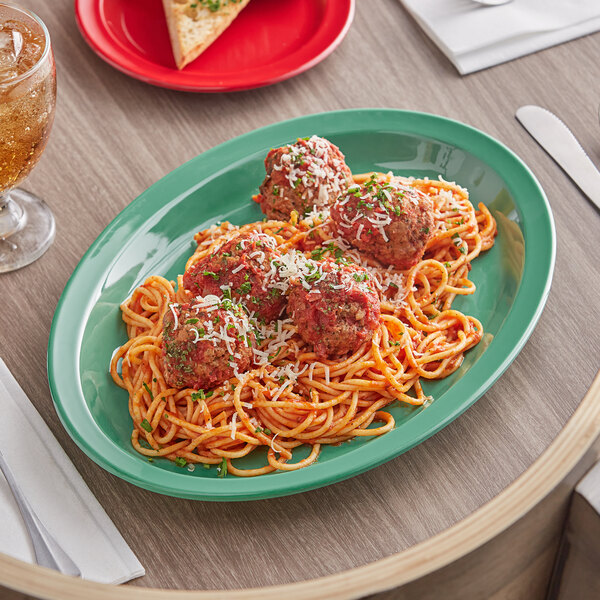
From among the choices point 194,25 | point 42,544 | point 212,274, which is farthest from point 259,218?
point 42,544

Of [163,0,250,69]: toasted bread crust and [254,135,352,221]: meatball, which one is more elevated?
[163,0,250,69]: toasted bread crust

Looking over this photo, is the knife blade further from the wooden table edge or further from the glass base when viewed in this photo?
the glass base

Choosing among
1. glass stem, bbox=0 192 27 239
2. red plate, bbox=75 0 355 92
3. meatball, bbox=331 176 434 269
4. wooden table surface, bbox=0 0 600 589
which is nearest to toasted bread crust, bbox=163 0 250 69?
red plate, bbox=75 0 355 92

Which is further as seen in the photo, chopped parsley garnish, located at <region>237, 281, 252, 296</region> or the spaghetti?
chopped parsley garnish, located at <region>237, 281, 252, 296</region>

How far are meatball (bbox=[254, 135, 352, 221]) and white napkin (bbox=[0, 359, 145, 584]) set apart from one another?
108cm

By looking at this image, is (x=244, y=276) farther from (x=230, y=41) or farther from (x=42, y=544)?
(x=230, y=41)

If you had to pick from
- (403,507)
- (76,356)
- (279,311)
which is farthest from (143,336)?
(403,507)

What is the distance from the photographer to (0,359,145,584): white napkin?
204 cm

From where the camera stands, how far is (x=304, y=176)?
8.54 ft

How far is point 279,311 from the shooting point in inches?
97.0

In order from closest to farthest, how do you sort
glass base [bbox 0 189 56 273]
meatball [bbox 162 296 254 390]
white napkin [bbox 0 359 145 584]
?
white napkin [bbox 0 359 145 584], meatball [bbox 162 296 254 390], glass base [bbox 0 189 56 273]

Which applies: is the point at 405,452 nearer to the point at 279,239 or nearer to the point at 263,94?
the point at 279,239

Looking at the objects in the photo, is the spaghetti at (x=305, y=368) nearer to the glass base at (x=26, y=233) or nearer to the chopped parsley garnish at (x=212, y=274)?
the chopped parsley garnish at (x=212, y=274)

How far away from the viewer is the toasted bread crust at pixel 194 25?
3.24m
